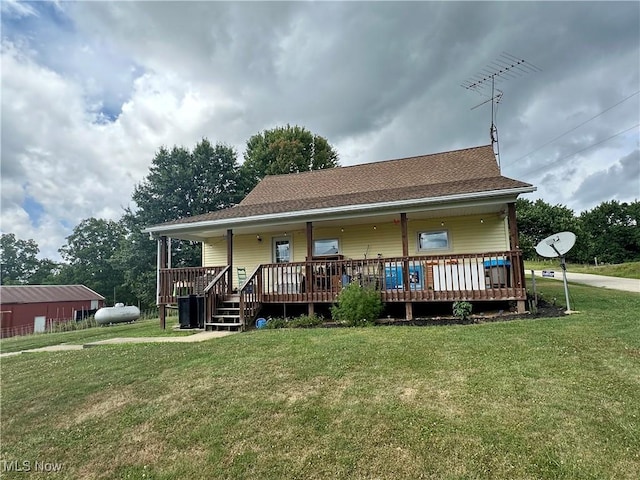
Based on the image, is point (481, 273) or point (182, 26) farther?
point (182, 26)

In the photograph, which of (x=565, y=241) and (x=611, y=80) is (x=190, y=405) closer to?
(x=565, y=241)

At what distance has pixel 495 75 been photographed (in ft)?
44.3

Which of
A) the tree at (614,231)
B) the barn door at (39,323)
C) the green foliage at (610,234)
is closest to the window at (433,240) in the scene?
the green foliage at (610,234)

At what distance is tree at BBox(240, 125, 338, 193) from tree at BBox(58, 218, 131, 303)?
20417 millimetres

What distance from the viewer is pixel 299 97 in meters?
17.7

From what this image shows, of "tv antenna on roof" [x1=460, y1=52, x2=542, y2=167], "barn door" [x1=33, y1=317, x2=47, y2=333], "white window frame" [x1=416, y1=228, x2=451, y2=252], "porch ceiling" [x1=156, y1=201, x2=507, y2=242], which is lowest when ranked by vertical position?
"barn door" [x1=33, y1=317, x2=47, y2=333]

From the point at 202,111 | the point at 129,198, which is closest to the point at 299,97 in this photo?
the point at 202,111

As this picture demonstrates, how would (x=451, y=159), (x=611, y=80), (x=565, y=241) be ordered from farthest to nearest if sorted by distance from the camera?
(x=611, y=80)
(x=451, y=159)
(x=565, y=241)

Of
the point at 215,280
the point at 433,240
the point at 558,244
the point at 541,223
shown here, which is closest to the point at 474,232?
the point at 433,240

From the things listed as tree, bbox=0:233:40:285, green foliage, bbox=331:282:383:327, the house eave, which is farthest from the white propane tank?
tree, bbox=0:233:40:285

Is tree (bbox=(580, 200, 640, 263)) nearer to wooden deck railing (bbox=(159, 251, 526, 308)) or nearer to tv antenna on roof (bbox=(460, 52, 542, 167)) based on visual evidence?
tv antenna on roof (bbox=(460, 52, 542, 167))

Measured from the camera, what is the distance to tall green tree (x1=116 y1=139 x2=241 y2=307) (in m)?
28.6

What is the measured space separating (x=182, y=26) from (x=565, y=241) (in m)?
11.6

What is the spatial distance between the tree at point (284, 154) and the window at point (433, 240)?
18258 mm
